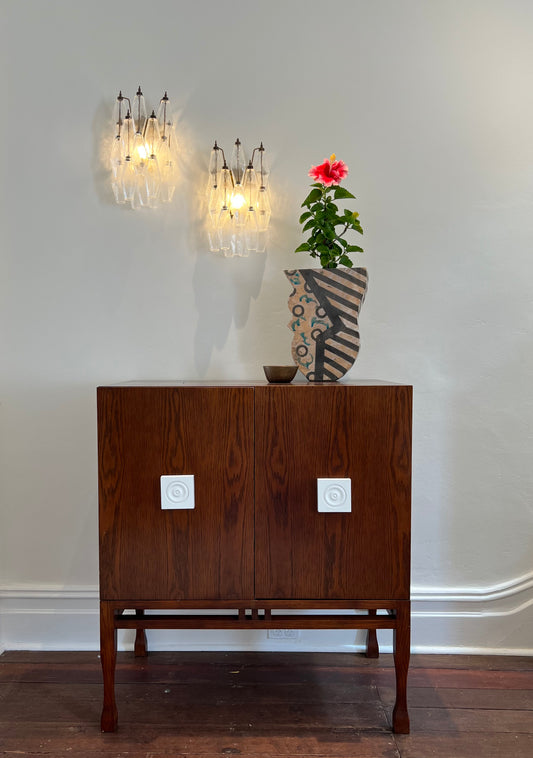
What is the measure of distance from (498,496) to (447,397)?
39 centimetres

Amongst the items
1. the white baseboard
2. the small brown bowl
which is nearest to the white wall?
the white baseboard

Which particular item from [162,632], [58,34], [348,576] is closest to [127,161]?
[58,34]

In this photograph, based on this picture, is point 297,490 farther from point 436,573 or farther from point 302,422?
point 436,573

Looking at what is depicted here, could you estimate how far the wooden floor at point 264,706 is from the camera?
1.42 meters

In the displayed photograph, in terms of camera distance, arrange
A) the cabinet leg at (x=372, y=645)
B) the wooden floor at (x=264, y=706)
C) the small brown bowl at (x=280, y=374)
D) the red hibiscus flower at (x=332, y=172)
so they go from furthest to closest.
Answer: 1. the cabinet leg at (x=372, y=645)
2. the red hibiscus flower at (x=332, y=172)
3. the small brown bowl at (x=280, y=374)
4. the wooden floor at (x=264, y=706)

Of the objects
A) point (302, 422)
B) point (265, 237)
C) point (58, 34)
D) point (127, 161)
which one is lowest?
point (302, 422)

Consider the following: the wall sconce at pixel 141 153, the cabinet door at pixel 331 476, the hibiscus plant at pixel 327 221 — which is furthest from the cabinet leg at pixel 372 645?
the wall sconce at pixel 141 153

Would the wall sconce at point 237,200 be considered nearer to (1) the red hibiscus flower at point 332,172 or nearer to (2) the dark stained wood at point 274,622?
(1) the red hibiscus flower at point 332,172

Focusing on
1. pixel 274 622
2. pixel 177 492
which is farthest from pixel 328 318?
pixel 274 622

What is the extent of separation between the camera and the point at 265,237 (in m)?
1.92

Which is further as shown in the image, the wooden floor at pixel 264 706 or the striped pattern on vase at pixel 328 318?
the striped pattern on vase at pixel 328 318

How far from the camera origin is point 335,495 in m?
1.43

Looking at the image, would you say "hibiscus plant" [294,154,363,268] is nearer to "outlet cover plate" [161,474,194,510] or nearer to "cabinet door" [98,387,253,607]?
"cabinet door" [98,387,253,607]

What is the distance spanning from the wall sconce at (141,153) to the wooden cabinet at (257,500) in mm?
804
